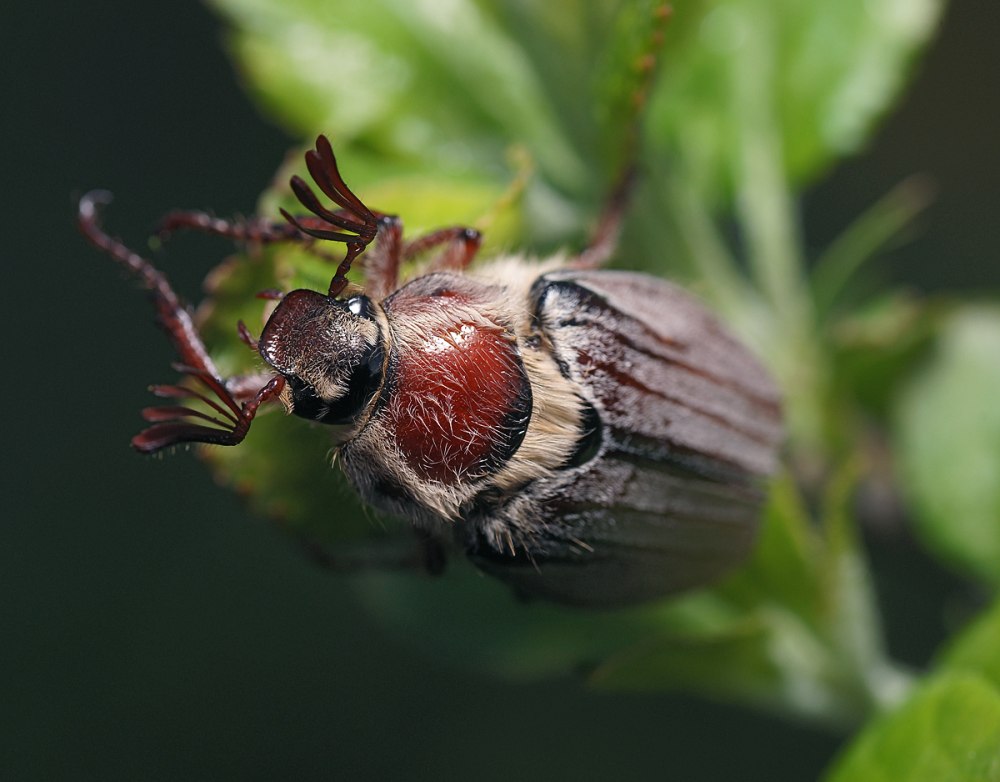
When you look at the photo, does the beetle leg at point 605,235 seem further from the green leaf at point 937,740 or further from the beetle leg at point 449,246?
the green leaf at point 937,740

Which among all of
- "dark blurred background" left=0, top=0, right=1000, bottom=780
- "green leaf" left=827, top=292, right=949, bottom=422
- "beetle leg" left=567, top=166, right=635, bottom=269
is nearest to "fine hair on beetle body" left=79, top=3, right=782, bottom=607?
"beetle leg" left=567, top=166, right=635, bottom=269

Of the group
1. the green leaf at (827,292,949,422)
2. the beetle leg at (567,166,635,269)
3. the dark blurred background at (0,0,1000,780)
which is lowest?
the dark blurred background at (0,0,1000,780)

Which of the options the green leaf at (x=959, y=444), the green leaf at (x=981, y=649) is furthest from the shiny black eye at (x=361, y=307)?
the green leaf at (x=959, y=444)

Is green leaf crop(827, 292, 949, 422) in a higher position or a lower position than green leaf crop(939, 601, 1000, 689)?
higher

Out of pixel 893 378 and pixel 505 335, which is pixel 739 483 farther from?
pixel 893 378

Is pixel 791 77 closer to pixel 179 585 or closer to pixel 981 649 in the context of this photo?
pixel 981 649

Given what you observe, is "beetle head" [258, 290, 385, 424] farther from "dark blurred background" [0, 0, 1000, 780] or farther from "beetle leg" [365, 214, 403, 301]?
"dark blurred background" [0, 0, 1000, 780]
